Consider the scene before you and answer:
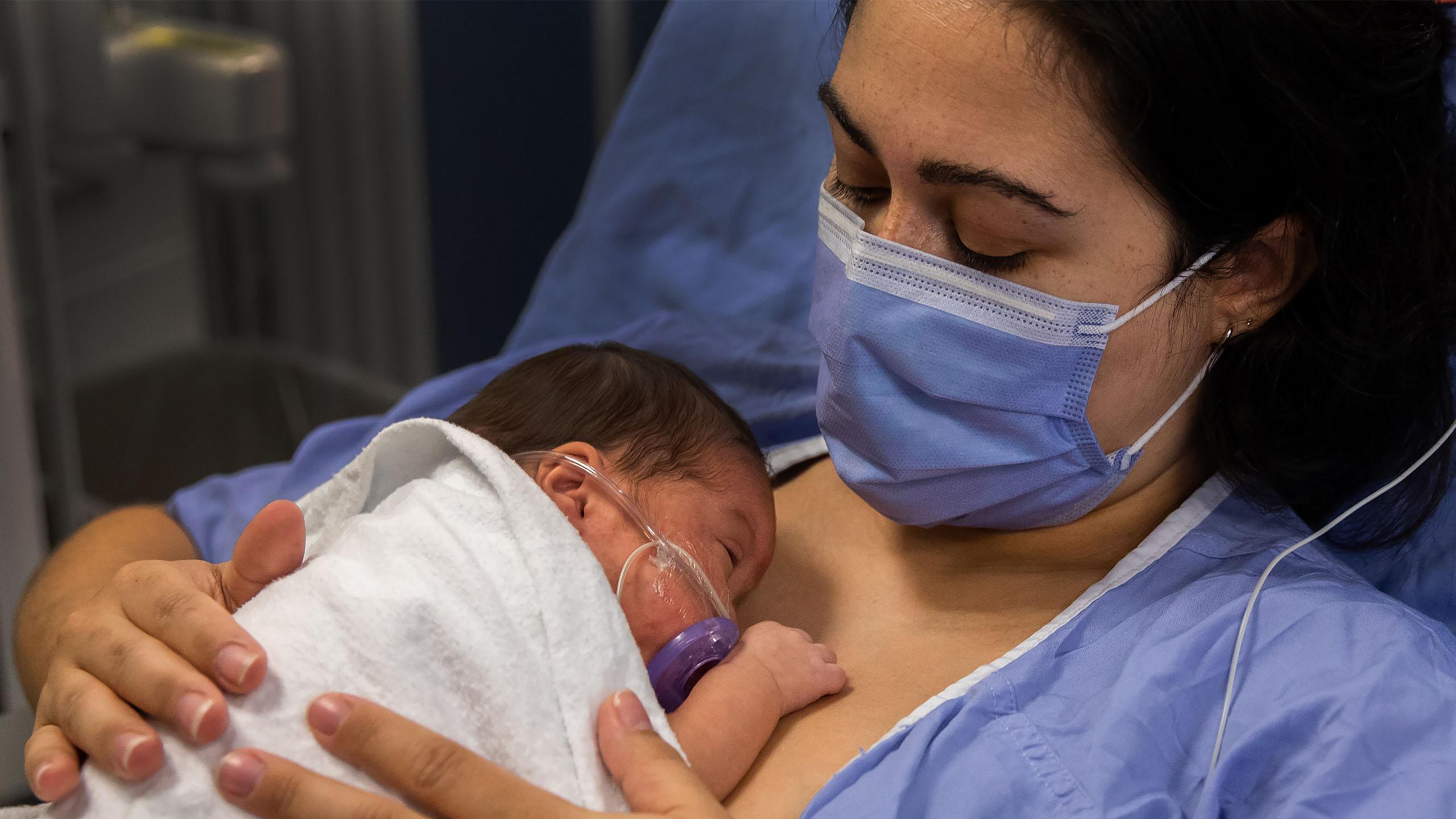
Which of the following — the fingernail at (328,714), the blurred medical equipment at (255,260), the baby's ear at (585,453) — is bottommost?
the blurred medical equipment at (255,260)

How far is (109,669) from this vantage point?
102 cm

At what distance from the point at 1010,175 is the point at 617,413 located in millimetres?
474

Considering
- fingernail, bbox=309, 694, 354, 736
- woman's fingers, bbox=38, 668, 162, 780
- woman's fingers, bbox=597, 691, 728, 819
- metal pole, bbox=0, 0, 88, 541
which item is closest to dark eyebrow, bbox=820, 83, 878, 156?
woman's fingers, bbox=597, 691, 728, 819

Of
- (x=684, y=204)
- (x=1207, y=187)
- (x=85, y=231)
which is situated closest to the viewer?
(x=1207, y=187)

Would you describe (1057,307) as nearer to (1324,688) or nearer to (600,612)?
(1324,688)

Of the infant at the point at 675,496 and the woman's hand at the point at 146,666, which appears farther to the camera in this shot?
the infant at the point at 675,496

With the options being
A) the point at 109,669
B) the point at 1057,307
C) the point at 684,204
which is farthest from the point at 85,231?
the point at 1057,307

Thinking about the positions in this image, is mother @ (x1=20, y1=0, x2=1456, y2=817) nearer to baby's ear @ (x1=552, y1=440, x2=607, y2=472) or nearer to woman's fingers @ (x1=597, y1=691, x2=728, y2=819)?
woman's fingers @ (x1=597, y1=691, x2=728, y2=819)

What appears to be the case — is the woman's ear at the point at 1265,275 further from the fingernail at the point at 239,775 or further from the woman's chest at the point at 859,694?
the fingernail at the point at 239,775

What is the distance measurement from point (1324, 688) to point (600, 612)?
64cm

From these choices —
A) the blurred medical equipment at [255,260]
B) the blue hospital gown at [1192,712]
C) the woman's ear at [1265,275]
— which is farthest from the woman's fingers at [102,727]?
the blurred medical equipment at [255,260]

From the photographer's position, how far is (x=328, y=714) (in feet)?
3.19

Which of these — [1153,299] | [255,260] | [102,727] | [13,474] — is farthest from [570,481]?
[255,260]

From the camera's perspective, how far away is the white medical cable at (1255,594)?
43.3 inches
